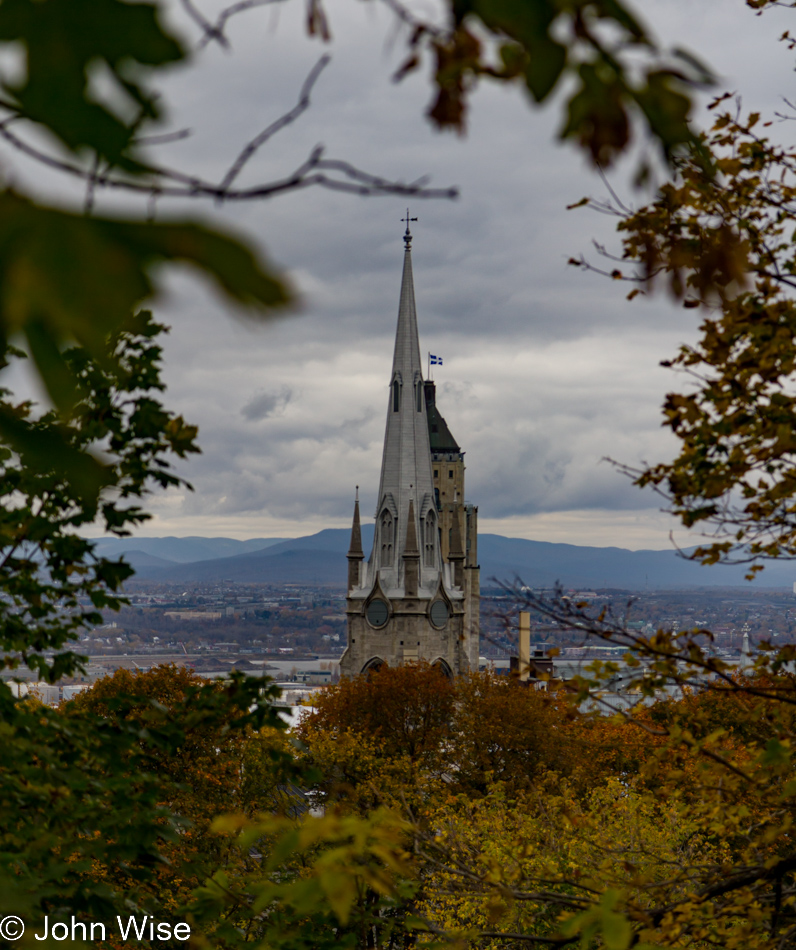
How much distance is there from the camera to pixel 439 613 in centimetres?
6919

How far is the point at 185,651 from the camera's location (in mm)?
170000

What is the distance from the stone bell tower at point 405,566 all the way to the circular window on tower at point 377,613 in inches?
2.6

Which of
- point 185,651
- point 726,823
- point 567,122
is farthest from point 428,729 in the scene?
point 185,651

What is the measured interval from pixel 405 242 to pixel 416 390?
38.4 ft

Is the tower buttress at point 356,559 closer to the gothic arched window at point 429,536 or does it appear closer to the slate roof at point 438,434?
the gothic arched window at point 429,536

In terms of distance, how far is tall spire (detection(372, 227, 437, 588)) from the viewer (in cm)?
6981

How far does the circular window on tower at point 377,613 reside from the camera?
68250 millimetres

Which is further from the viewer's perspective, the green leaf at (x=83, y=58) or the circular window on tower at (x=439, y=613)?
the circular window on tower at (x=439, y=613)

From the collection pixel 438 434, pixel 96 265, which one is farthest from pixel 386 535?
pixel 96 265

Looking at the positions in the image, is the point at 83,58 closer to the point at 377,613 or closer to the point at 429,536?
the point at 377,613

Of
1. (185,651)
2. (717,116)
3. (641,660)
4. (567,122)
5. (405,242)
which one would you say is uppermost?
(405,242)

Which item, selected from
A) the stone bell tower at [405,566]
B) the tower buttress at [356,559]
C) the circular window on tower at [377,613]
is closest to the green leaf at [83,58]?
the stone bell tower at [405,566]

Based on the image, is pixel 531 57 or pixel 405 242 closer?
pixel 531 57

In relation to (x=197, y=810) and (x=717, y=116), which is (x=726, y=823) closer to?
(x=717, y=116)
